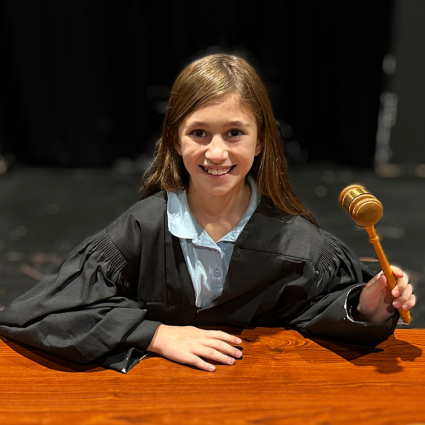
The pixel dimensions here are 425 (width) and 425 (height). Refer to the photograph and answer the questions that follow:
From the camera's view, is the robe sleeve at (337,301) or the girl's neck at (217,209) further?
the girl's neck at (217,209)

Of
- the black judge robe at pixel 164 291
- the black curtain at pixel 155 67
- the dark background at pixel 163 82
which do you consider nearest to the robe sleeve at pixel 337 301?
the black judge robe at pixel 164 291

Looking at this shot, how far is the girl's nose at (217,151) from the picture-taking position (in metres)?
1.06

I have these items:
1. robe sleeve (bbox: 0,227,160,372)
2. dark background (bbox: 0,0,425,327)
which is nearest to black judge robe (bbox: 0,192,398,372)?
robe sleeve (bbox: 0,227,160,372)

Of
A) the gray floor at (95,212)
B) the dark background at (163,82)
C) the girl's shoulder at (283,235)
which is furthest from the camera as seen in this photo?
the dark background at (163,82)

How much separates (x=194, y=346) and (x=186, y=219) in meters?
0.29

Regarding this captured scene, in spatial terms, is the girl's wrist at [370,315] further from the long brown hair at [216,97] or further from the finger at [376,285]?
the long brown hair at [216,97]

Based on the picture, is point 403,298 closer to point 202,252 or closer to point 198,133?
point 202,252

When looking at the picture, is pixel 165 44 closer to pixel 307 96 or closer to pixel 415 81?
pixel 307 96

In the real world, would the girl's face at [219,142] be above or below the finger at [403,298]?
above

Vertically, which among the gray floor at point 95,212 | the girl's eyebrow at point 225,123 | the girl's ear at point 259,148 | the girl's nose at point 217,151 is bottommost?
the gray floor at point 95,212

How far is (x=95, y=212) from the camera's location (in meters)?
3.22

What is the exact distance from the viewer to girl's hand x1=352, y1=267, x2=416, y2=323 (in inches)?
40.2

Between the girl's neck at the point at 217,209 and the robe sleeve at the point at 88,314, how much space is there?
0.21m

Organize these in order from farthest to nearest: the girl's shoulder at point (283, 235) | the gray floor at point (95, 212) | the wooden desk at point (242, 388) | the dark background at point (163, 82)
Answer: the dark background at point (163, 82) < the gray floor at point (95, 212) < the girl's shoulder at point (283, 235) < the wooden desk at point (242, 388)
